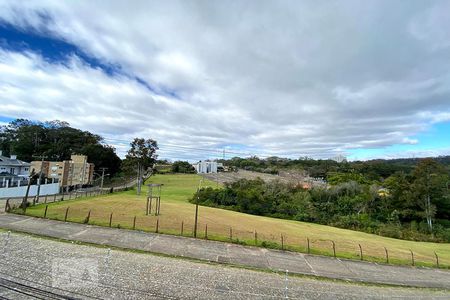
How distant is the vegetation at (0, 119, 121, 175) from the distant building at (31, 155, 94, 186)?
531 inches

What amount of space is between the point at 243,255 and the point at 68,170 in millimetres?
53063

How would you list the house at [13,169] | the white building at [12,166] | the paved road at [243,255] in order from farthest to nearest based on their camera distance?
the white building at [12,166], the house at [13,169], the paved road at [243,255]

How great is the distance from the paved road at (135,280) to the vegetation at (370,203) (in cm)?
3021

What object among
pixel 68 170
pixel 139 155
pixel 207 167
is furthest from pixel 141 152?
pixel 207 167

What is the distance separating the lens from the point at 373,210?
46938 mm

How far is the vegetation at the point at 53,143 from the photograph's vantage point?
234ft

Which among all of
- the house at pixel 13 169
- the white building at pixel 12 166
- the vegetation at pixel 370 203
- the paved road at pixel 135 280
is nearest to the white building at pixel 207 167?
the vegetation at pixel 370 203

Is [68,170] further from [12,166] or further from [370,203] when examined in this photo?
[370,203]

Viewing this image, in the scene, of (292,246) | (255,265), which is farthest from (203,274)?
(292,246)

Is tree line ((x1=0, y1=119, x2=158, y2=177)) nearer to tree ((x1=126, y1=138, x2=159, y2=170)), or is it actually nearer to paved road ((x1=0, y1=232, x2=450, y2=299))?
tree ((x1=126, y1=138, x2=159, y2=170))

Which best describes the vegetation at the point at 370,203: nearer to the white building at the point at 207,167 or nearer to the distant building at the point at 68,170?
the distant building at the point at 68,170

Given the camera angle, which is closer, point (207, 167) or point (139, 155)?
point (139, 155)

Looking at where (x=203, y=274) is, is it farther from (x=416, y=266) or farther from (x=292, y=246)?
A: (x=416, y=266)

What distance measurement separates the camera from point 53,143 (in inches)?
3029
